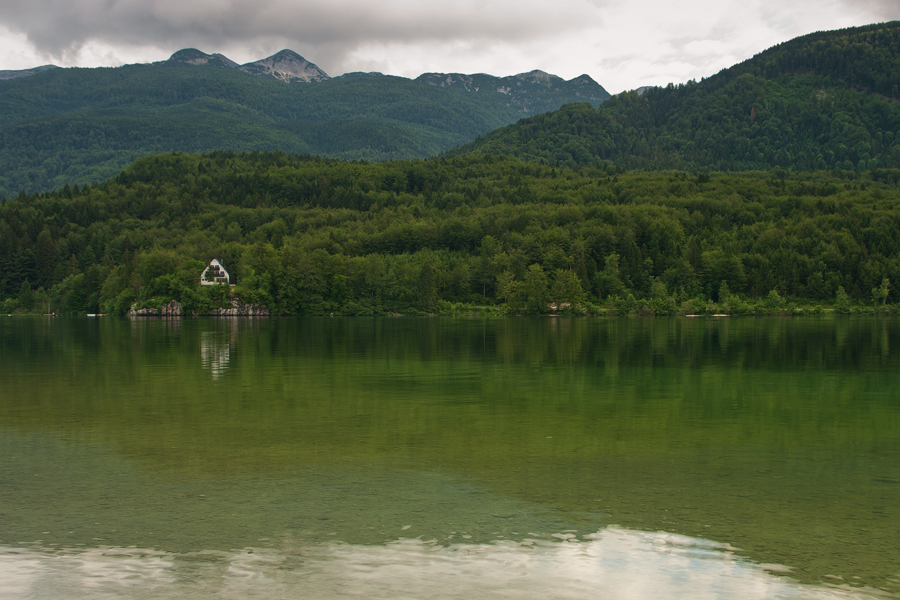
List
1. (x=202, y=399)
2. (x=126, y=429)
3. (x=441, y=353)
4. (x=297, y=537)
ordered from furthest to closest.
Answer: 1. (x=441, y=353)
2. (x=202, y=399)
3. (x=126, y=429)
4. (x=297, y=537)

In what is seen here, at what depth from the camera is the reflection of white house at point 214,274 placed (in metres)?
154

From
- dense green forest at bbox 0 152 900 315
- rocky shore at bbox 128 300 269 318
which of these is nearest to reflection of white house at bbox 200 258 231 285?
dense green forest at bbox 0 152 900 315

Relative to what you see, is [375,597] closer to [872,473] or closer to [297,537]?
[297,537]

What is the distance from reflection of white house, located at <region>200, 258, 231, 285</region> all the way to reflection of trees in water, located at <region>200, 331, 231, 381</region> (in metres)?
98.5

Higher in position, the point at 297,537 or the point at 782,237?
the point at 782,237

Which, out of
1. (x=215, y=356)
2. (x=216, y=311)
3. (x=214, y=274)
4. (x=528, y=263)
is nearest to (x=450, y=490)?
(x=215, y=356)

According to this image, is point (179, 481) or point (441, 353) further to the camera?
point (441, 353)

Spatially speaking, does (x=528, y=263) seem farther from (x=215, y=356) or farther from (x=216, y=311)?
(x=215, y=356)

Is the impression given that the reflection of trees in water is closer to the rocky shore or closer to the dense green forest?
the rocky shore

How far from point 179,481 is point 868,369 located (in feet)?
109

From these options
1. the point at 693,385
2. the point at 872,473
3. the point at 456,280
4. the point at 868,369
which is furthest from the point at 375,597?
the point at 456,280

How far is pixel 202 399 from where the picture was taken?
25641 millimetres

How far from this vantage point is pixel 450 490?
14.1 m

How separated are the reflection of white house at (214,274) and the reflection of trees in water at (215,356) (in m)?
98.5
